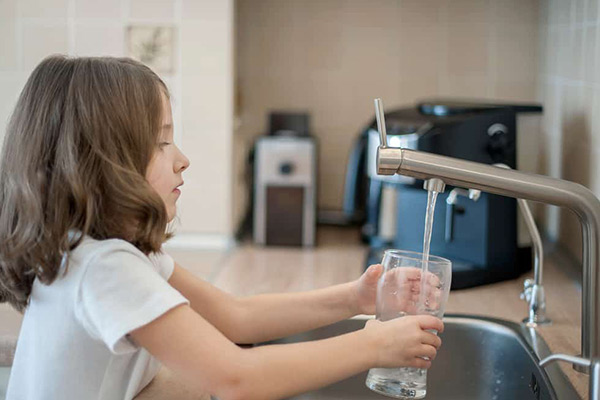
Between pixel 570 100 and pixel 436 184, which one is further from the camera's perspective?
pixel 570 100

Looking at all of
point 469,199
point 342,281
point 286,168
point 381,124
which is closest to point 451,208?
point 469,199

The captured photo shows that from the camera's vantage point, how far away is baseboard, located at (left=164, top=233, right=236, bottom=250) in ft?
6.54

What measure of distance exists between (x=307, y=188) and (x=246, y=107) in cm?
41

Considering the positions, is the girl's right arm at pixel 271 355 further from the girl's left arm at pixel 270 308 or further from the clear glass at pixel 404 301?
the girl's left arm at pixel 270 308

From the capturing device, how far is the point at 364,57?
2285 mm

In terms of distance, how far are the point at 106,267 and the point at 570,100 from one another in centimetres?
119

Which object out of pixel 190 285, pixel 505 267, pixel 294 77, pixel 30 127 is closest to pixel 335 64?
pixel 294 77

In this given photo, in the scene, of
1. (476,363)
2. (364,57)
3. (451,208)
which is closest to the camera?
(476,363)

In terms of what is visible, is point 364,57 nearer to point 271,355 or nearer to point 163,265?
point 163,265

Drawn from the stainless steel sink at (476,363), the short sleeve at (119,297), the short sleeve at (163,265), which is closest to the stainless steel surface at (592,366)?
the stainless steel sink at (476,363)

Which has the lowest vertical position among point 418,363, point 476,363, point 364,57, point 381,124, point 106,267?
point 476,363

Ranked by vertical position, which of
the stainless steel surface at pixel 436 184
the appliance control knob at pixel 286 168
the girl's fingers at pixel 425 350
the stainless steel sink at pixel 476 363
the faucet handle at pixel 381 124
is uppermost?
the faucet handle at pixel 381 124

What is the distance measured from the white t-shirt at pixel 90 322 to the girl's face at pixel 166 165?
0.10 meters

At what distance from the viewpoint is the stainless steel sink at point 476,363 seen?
118 centimetres
